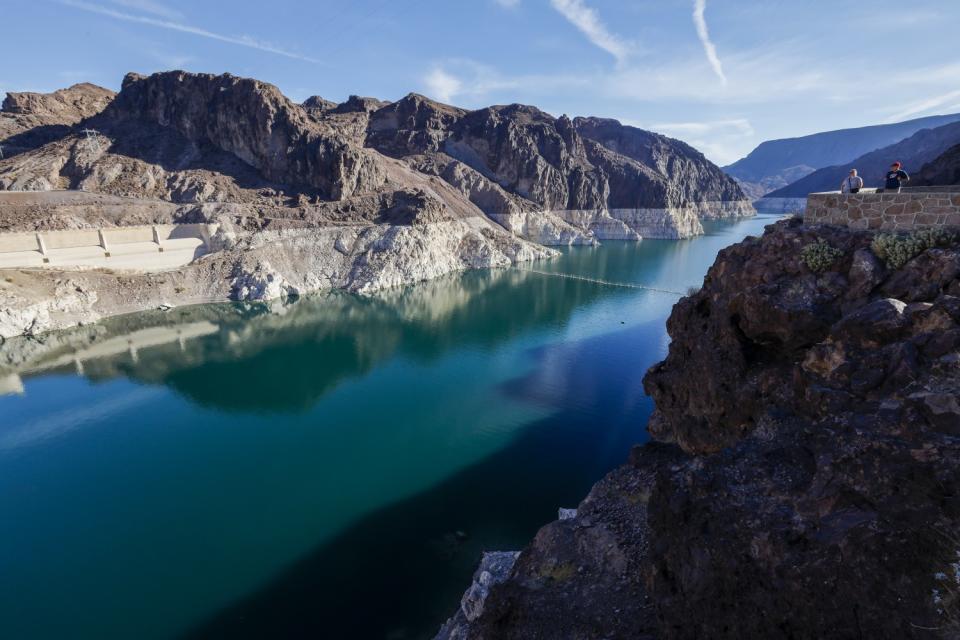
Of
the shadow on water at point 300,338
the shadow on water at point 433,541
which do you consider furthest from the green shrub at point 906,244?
the shadow on water at point 300,338

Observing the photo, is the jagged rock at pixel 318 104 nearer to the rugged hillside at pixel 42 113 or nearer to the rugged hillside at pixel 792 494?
the rugged hillside at pixel 42 113

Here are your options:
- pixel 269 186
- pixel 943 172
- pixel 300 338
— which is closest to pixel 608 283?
pixel 300 338

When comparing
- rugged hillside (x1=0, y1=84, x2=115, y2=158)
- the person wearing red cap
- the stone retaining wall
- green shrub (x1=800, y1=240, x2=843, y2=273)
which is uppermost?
rugged hillside (x1=0, y1=84, x2=115, y2=158)

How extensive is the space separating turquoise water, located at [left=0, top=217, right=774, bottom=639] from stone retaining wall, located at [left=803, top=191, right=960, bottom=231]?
14.7 metres

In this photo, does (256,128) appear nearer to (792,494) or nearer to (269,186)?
(269,186)

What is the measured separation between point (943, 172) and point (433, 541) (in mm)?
27108

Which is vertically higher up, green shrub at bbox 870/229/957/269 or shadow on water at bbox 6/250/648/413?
green shrub at bbox 870/229/957/269

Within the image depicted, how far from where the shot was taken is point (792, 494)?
779 centimetres

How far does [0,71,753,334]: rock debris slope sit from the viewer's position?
58625mm

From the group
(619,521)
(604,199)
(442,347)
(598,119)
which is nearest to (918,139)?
(598,119)

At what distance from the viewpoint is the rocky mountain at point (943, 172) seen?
18.8m

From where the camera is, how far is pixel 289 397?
31.4 m

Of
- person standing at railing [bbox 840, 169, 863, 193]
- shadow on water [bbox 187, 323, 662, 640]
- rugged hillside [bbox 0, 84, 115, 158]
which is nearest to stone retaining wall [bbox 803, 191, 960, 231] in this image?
person standing at railing [bbox 840, 169, 863, 193]

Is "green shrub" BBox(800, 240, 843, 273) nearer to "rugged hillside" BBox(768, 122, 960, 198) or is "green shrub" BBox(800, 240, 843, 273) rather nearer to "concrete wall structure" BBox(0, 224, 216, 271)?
"concrete wall structure" BBox(0, 224, 216, 271)
